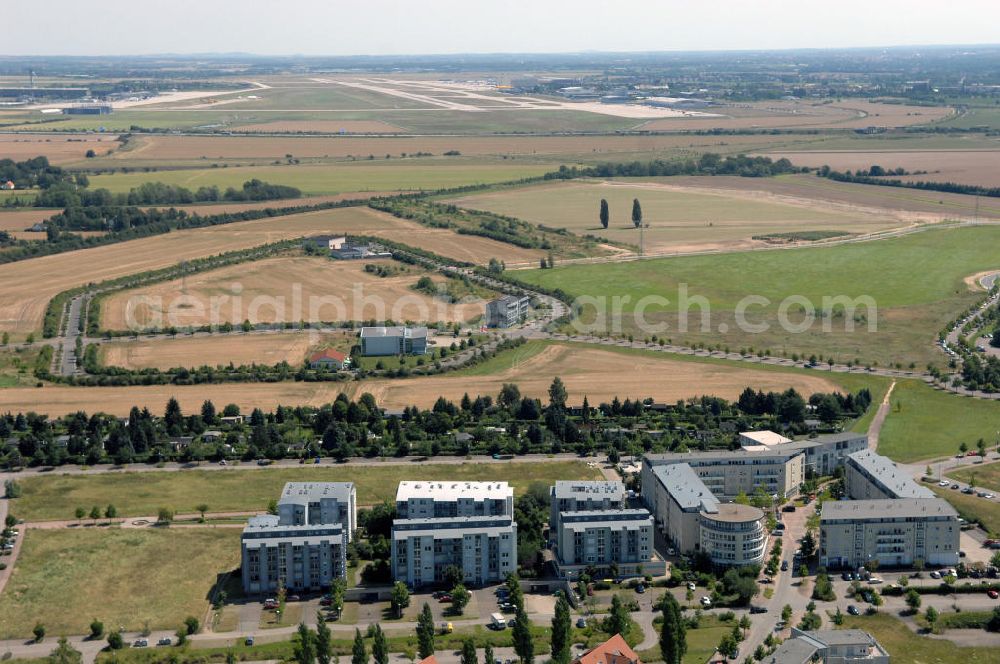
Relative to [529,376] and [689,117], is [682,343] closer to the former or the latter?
[529,376]

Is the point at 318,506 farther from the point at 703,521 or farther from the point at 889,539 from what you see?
the point at 889,539

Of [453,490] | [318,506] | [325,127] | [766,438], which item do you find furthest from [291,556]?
[325,127]

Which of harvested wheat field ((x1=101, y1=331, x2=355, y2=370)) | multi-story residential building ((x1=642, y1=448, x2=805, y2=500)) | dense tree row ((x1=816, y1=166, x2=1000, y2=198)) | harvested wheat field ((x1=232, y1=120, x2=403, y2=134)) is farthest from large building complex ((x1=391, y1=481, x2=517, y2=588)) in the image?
harvested wheat field ((x1=232, y1=120, x2=403, y2=134))

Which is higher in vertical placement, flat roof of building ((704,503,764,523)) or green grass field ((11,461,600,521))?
flat roof of building ((704,503,764,523))

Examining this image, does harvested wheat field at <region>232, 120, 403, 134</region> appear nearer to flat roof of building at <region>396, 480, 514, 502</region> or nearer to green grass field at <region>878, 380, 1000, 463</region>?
green grass field at <region>878, 380, 1000, 463</region>

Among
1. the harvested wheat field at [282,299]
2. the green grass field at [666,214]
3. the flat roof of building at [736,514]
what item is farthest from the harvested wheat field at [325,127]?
the flat roof of building at [736,514]
